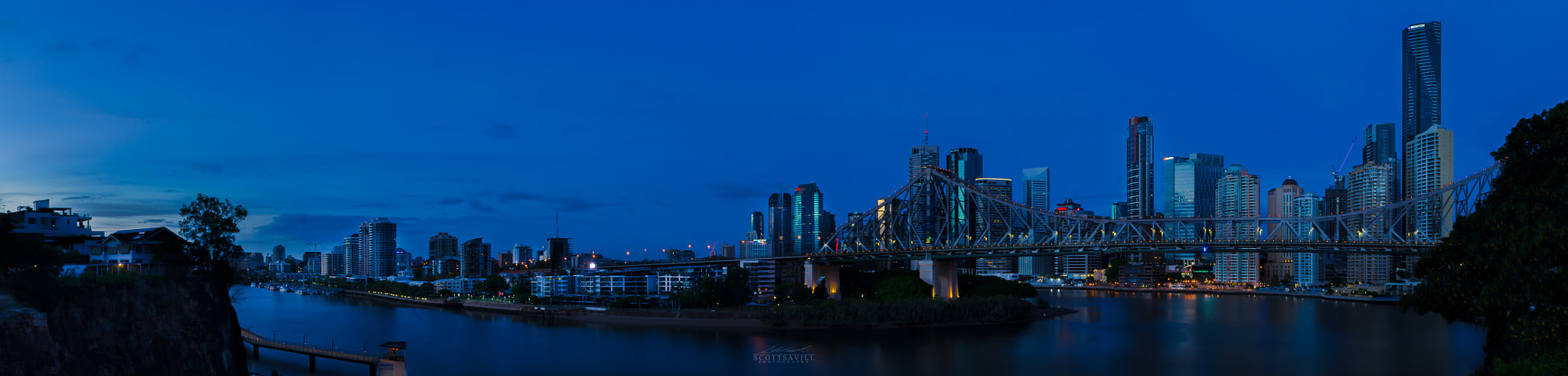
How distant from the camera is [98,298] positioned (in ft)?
58.5

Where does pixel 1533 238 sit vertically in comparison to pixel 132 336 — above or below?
above

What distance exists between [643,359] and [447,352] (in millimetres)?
10167

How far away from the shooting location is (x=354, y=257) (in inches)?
7525

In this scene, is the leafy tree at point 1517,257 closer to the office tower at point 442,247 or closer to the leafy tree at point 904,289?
the leafy tree at point 904,289

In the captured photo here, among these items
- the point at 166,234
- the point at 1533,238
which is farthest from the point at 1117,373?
the point at 166,234

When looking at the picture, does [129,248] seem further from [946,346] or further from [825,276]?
→ [825,276]

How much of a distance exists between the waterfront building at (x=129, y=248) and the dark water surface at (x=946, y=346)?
20.3ft

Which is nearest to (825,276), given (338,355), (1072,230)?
(1072,230)

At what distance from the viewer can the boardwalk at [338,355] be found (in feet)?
89.3

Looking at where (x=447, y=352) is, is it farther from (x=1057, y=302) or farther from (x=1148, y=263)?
(x=1148, y=263)

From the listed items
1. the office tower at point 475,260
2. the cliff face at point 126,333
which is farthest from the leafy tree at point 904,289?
the office tower at point 475,260

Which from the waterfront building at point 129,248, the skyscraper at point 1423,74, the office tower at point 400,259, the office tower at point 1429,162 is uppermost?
the skyscraper at point 1423,74

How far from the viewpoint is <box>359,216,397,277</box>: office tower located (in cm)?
18012

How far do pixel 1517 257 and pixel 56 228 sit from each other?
40846mm
